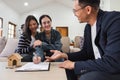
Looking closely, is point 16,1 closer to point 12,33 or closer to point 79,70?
point 12,33

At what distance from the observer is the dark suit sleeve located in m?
0.90

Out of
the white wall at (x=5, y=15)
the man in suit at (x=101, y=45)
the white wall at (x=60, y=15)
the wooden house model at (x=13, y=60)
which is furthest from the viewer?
the white wall at (x=60, y=15)

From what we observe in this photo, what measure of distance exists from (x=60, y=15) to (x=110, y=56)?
11027 millimetres

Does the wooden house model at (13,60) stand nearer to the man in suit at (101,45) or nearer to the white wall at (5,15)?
the man in suit at (101,45)

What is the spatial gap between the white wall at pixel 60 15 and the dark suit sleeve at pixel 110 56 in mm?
10726

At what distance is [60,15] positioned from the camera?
11.8 metres

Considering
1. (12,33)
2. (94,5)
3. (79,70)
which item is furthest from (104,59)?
(12,33)

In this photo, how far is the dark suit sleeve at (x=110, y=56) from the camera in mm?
899

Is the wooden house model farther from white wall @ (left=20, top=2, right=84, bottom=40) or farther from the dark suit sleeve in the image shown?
white wall @ (left=20, top=2, right=84, bottom=40)

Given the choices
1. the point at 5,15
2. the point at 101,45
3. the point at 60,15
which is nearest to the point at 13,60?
the point at 101,45

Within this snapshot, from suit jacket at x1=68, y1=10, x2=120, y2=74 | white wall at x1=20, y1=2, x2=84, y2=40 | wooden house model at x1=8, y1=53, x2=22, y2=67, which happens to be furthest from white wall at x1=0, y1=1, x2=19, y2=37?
suit jacket at x1=68, y1=10, x2=120, y2=74

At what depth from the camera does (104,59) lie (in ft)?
3.05

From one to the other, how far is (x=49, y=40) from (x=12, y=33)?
27.0 feet

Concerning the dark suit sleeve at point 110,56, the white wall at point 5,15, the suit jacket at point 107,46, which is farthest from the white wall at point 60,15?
the dark suit sleeve at point 110,56
